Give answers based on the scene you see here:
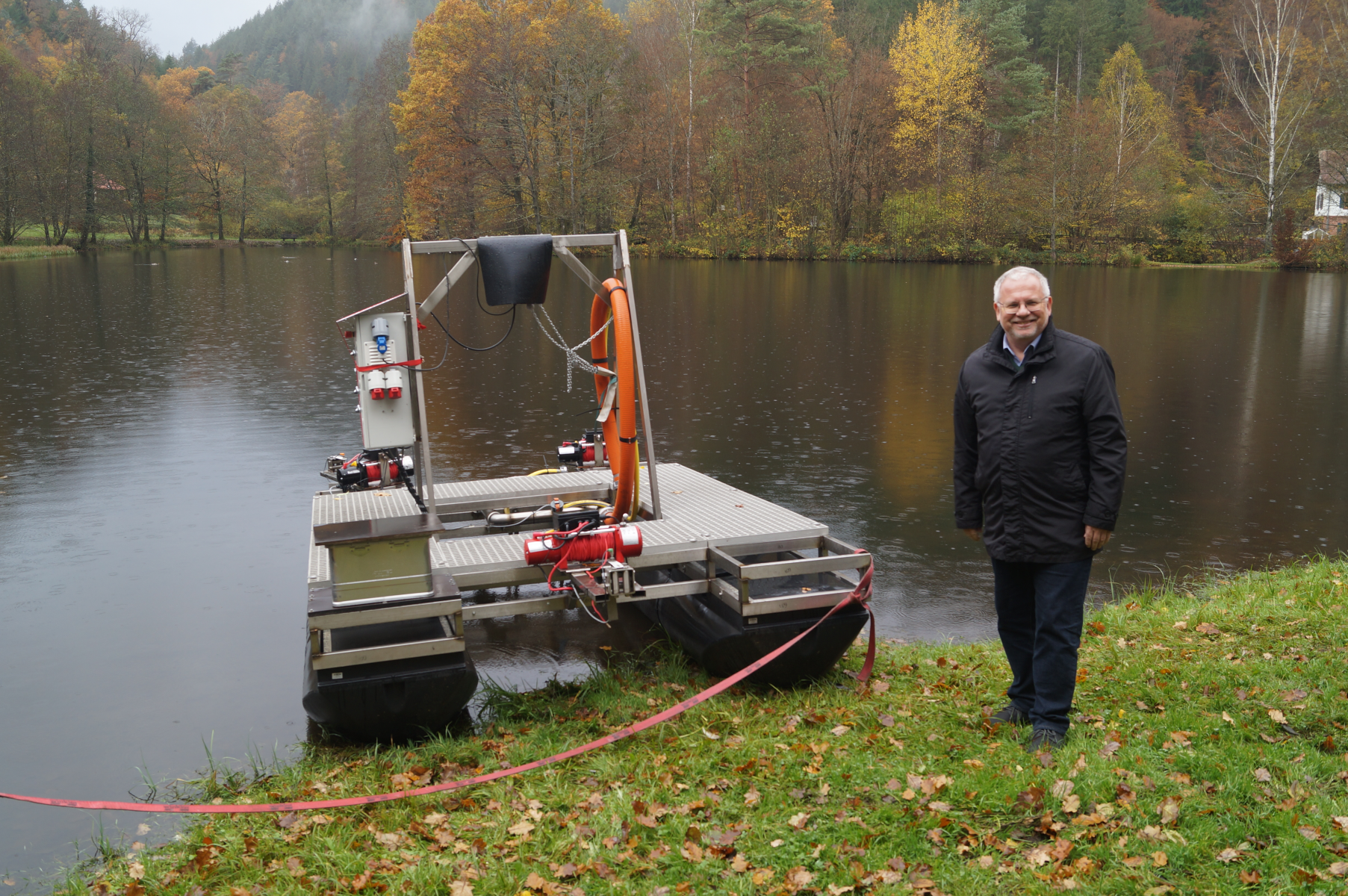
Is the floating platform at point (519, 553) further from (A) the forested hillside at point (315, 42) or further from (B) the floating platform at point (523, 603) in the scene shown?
(A) the forested hillside at point (315, 42)

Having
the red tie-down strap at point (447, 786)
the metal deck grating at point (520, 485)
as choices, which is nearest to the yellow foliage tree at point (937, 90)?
the metal deck grating at point (520, 485)

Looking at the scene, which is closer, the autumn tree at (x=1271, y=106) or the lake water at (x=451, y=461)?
the lake water at (x=451, y=461)

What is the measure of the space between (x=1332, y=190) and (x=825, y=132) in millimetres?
26000

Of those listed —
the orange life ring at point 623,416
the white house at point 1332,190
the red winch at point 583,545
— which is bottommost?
the red winch at point 583,545

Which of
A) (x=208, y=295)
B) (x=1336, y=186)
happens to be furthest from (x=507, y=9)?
(x=1336, y=186)

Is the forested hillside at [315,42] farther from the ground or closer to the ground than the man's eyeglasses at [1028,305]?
farther from the ground

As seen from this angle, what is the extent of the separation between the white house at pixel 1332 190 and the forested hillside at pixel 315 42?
375 ft

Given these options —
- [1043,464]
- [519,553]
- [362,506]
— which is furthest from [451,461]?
[1043,464]

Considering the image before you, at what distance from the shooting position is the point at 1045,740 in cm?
441

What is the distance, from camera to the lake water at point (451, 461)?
6.49 meters

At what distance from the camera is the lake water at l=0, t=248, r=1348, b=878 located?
6.49m

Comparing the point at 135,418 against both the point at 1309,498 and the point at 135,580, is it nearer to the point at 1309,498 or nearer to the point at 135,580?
the point at 135,580

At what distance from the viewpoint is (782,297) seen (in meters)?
34.4

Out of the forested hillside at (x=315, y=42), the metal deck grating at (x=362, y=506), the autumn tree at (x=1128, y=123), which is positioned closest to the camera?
the metal deck grating at (x=362, y=506)
